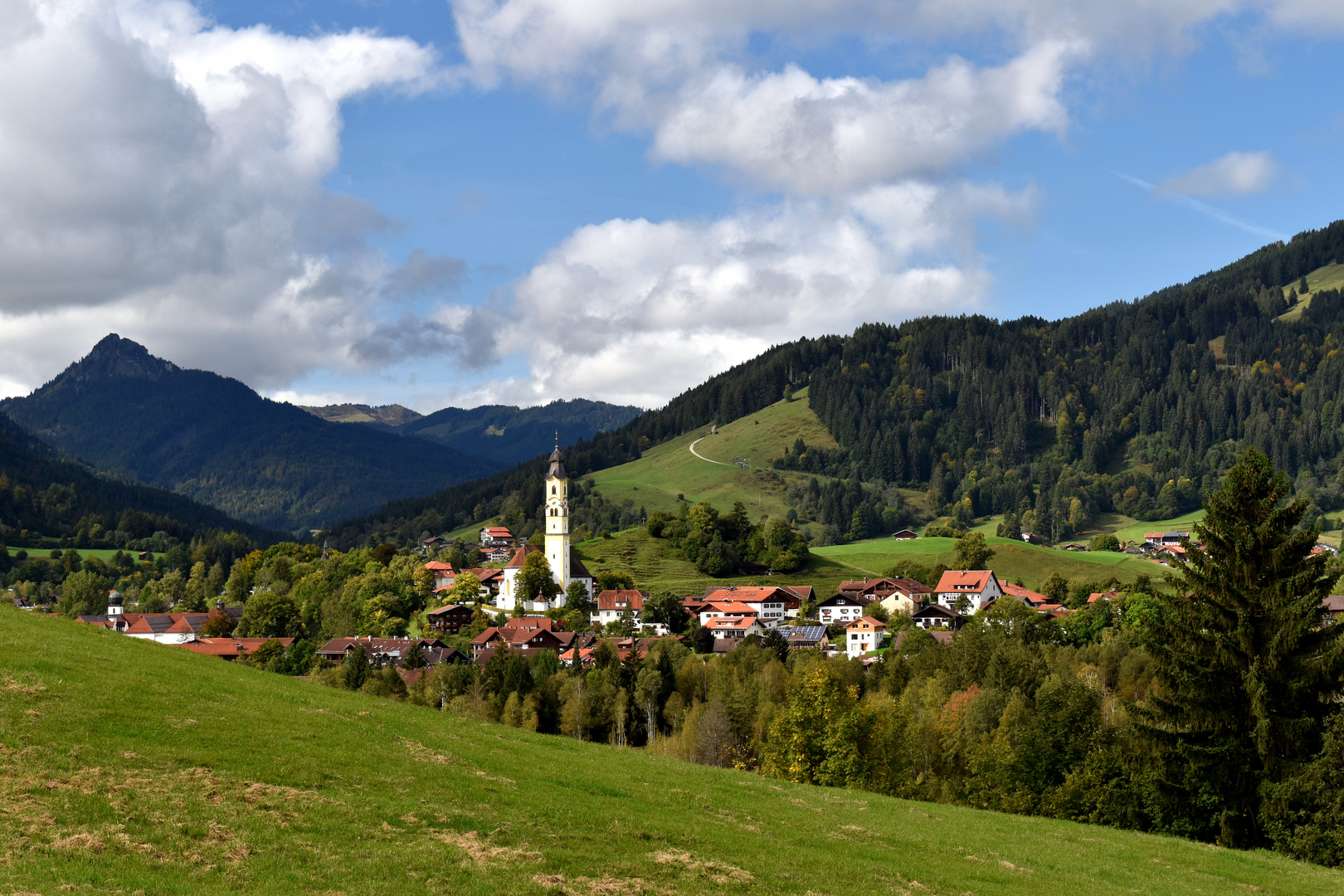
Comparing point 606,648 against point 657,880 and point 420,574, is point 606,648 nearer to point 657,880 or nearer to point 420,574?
point 420,574

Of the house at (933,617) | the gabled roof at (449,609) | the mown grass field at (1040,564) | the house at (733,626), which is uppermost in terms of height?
the mown grass field at (1040,564)

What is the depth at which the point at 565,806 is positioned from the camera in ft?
78.7

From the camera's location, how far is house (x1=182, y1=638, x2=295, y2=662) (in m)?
121

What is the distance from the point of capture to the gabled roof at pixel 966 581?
481 feet

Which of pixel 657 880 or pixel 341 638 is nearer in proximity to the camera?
pixel 657 880

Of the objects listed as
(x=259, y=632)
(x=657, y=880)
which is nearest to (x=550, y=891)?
(x=657, y=880)

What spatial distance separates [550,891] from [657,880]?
7.26 ft

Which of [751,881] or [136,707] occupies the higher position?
[136,707]

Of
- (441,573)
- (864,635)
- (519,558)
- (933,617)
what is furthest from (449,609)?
(933,617)

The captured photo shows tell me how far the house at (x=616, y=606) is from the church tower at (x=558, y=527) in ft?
34.5

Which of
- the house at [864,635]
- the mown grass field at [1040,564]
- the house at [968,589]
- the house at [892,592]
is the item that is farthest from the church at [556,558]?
the mown grass field at [1040,564]

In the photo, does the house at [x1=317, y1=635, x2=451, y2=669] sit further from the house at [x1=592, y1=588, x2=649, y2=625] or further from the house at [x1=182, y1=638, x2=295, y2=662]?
the house at [x1=592, y1=588, x2=649, y2=625]

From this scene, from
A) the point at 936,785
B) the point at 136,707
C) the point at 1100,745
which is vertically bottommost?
the point at 936,785

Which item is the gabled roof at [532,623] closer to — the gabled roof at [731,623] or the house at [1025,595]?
the gabled roof at [731,623]
